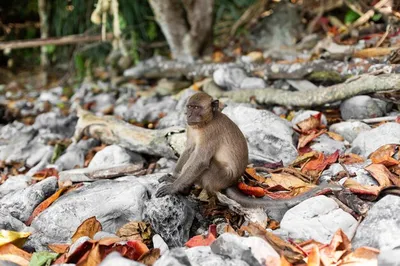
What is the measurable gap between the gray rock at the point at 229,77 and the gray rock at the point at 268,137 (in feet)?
5.47

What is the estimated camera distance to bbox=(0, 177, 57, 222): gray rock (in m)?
3.65

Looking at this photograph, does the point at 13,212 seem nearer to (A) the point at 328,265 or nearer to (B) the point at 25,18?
(A) the point at 328,265

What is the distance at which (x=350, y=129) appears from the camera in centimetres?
442

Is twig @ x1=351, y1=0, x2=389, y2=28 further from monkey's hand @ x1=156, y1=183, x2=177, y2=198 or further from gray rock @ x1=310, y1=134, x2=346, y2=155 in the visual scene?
monkey's hand @ x1=156, y1=183, x2=177, y2=198

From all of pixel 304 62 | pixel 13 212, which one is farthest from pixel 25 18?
pixel 13 212

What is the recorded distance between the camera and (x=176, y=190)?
11.2ft

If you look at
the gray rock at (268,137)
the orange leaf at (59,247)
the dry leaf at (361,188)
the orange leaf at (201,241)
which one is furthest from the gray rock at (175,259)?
the gray rock at (268,137)

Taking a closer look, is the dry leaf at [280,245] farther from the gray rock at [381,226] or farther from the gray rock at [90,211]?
the gray rock at [90,211]

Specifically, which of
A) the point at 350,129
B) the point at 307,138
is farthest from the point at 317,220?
the point at 350,129

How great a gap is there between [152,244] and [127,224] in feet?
0.74

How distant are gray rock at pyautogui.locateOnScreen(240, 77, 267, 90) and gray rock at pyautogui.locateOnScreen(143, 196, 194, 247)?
2943 mm

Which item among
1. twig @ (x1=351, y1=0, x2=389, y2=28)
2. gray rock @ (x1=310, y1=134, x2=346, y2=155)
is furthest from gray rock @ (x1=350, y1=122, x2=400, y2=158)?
twig @ (x1=351, y1=0, x2=389, y2=28)

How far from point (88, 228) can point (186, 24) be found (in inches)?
199

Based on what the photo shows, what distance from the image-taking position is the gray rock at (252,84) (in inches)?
236
